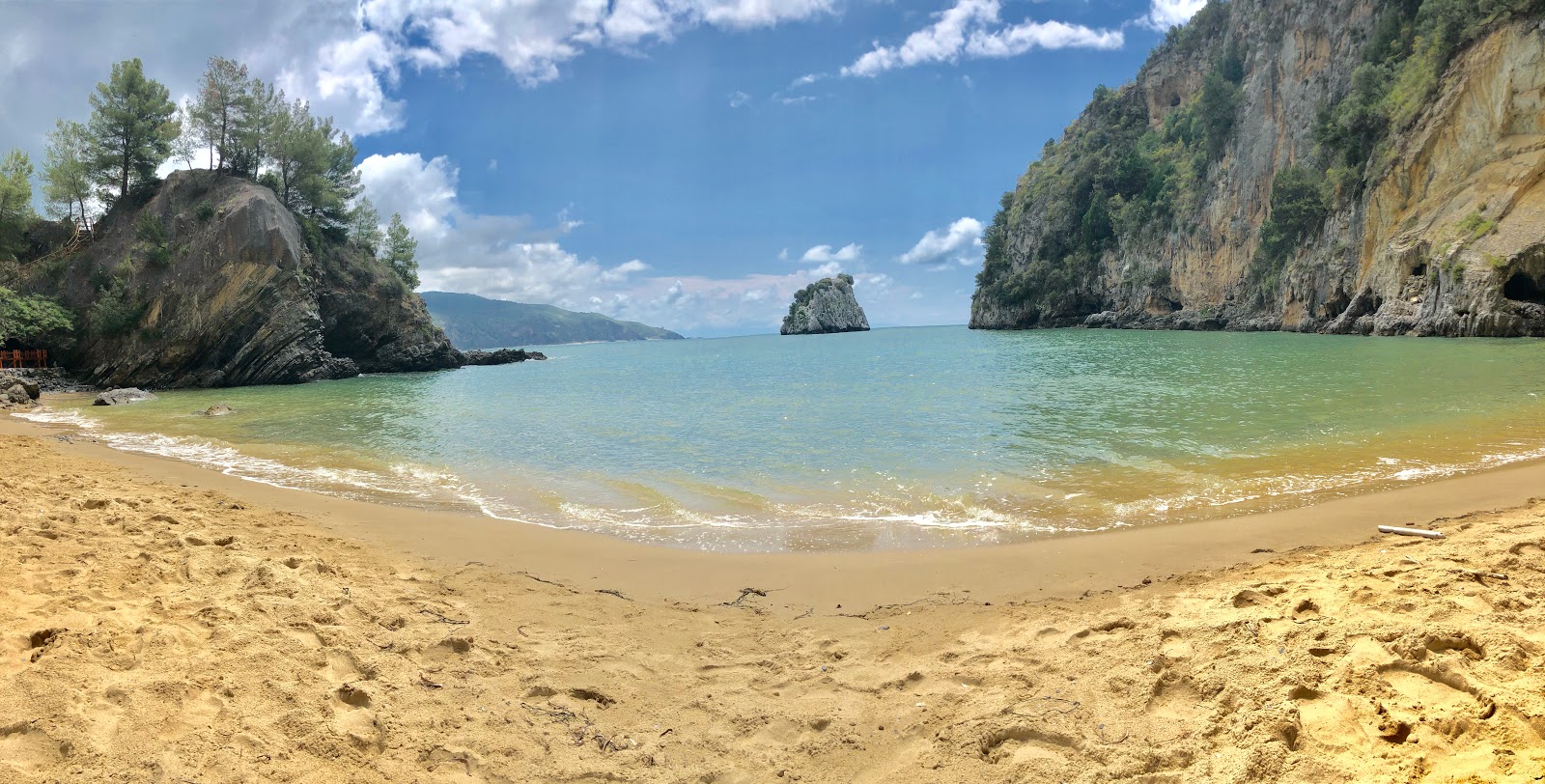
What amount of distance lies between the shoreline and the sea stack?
150 metres

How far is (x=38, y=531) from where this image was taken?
6.18 meters

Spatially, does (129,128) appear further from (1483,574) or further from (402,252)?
(1483,574)

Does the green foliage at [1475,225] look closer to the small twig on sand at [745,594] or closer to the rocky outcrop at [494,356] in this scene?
the small twig on sand at [745,594]

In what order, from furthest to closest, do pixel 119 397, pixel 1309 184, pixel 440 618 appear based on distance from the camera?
pixel 1309 184 → pixel 119 397 → pixel 440 618

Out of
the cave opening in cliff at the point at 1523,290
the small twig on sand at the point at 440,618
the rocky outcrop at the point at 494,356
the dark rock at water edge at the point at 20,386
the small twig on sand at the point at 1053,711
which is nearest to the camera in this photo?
the small twig on sand at the point at 1053,711

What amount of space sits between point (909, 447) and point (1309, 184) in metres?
55.8

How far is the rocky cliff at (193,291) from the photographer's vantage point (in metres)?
37.3

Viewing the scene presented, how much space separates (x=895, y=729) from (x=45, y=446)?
710 inches

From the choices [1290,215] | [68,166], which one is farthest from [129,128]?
[1290,215]

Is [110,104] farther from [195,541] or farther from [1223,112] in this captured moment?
[1223,112]

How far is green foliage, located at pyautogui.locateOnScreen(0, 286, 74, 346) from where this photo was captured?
33562mm

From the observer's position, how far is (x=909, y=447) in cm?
1287

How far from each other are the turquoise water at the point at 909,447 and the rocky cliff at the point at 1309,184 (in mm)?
14548

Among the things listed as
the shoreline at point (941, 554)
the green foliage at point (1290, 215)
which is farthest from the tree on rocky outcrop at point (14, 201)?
the green foliage at point (1290, 215)
